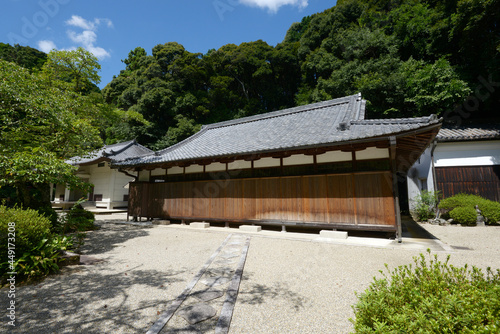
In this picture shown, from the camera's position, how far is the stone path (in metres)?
2.76

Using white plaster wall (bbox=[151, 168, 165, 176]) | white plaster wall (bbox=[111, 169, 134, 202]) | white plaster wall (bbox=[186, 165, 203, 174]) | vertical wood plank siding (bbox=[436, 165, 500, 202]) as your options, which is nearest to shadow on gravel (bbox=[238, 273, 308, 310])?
white plaster wall (bbox=[186, 165, 203, 174])

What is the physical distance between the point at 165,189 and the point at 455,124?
19540 millimetres

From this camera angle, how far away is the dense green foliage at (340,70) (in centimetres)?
1577

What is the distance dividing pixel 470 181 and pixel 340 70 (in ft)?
50.5

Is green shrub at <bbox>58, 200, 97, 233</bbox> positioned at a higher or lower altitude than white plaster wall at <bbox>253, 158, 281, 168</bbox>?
lower

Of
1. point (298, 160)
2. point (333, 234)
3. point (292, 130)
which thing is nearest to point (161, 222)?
point (298, 160)

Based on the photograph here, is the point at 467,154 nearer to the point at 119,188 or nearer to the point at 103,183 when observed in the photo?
the point at 119,188

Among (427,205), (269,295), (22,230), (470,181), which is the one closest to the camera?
(269,295)

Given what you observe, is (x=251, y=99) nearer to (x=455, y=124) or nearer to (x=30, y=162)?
(x=455, y=124)

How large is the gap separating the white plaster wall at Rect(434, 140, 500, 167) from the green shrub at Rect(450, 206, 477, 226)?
3.90 metres

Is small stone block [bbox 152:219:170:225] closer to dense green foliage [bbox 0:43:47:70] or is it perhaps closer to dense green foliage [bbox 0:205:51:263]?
dense green foliage [bbox 0:205:51:263]

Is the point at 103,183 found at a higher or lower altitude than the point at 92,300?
higher

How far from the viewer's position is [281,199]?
8617 millimetres

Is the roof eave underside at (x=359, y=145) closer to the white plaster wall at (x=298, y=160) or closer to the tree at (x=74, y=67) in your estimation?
the white plaster wall at (x=298, y=160)
